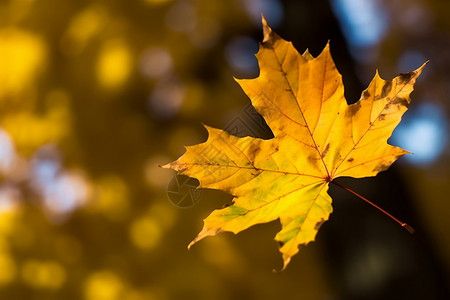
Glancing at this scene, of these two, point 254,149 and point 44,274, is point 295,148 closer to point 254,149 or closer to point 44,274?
point 254,149

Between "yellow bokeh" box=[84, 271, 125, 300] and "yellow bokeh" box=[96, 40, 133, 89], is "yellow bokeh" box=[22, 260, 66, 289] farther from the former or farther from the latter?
"yellow bokeh" box=[96, 40, 133, 89]

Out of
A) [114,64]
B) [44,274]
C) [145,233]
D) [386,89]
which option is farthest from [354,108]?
[114,64]

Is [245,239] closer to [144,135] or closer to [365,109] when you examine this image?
[144,135]

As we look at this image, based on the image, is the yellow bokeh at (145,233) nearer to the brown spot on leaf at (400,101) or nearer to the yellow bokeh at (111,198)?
the yellow bokeh at (111,198)

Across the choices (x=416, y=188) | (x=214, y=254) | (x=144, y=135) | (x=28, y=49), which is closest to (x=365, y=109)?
(x=214, y=254)

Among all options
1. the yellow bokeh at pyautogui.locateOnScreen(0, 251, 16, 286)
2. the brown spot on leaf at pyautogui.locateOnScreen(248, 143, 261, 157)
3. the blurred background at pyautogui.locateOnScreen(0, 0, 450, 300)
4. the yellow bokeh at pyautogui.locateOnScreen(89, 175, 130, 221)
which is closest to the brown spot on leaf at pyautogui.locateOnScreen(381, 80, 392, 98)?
the brown spot on leaf at pyautogui.locateOnScreen(248, 143, 261, 157)

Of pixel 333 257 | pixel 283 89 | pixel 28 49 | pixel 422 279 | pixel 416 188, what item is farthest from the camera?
pixel 416 188
